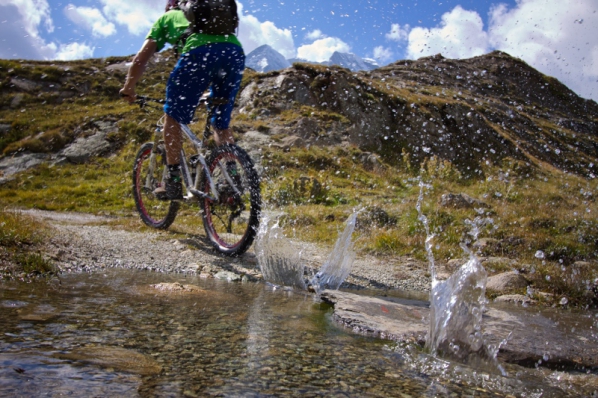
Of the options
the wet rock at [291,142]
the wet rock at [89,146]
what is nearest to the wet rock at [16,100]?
the wet rock at [89,146]

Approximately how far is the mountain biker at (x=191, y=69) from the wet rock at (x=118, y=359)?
136 inches

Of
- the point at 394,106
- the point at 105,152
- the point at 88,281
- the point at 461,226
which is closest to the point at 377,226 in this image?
the point at 461,226

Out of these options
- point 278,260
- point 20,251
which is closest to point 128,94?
point 20,251

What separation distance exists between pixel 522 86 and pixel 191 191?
166 ft

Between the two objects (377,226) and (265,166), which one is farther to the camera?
(265,166)

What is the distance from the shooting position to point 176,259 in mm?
4863

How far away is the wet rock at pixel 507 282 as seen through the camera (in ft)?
16.3

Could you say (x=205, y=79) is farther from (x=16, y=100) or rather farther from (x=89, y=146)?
(x=16, y=100)

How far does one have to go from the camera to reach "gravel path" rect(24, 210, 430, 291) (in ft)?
14.5

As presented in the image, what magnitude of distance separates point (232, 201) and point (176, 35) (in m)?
1.90

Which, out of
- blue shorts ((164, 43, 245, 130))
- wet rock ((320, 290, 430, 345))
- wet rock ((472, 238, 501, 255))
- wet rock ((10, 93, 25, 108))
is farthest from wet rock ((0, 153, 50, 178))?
wet rock ((320, 290, 430, 345))

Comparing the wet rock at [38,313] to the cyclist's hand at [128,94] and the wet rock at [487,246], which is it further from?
the wet rock at [487,246]

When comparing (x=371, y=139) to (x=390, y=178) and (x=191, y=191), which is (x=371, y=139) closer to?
(x=390, y=178)

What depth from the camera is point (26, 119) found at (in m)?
18.3
